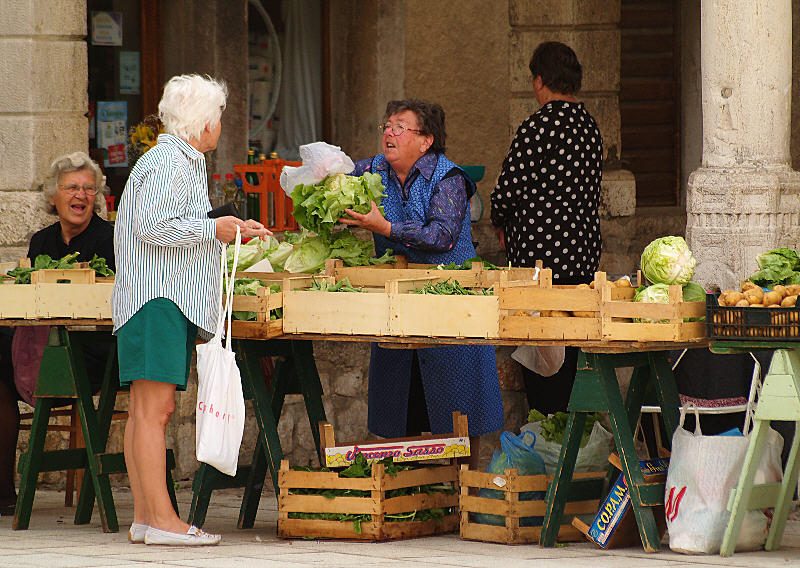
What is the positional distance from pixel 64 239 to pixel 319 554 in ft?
7.60

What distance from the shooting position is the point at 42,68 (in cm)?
783

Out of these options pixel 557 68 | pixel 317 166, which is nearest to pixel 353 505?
pixel 317 166

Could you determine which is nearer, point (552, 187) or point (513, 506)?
point (513, 506)

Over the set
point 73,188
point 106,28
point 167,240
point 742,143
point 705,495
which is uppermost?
point 106,28

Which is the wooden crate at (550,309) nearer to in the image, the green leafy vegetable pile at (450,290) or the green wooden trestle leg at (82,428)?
the green leafy vegetable pile at (450,290)

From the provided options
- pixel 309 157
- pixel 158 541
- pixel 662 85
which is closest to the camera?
pixel 158 541

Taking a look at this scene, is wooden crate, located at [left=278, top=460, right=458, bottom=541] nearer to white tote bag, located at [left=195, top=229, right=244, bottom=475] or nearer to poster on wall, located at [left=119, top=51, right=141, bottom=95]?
white tote bag, located at [left=195, top=229, right=244, bottom=475]

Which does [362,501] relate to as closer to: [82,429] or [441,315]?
[441,315]

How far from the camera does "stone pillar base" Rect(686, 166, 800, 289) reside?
21.2 ft

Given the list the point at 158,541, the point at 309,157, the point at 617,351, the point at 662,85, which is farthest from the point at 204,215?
the point at 662,85

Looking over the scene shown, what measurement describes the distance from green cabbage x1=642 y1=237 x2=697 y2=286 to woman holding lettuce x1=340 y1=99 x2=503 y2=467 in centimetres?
108

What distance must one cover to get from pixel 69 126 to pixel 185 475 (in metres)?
1.90

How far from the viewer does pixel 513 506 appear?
5766 millimetres

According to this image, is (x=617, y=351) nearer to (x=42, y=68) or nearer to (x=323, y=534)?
(x=323, y=534)
